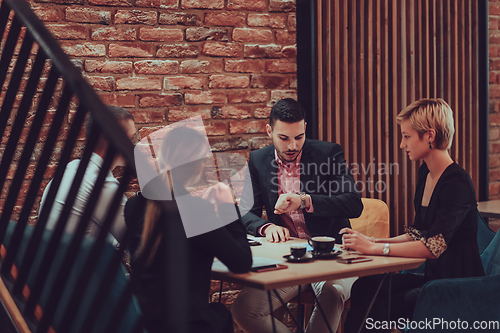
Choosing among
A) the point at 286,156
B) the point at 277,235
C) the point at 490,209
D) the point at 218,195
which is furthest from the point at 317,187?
the point at 490,209

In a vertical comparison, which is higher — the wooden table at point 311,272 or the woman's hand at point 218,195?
the woman's hand at point 218,195

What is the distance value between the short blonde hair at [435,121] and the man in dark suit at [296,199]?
1.86 ft

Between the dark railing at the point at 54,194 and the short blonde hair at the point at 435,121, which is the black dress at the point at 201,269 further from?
the short blonde hair at the point at 435,121

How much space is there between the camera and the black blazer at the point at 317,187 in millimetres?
2525

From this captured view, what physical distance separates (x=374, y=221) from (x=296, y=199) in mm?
711

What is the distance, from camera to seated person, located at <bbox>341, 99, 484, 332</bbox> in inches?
76.5

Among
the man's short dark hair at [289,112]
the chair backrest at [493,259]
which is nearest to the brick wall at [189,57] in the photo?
the man's short dark hair at [289,112]

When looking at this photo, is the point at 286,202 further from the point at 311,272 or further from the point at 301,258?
the point at 311,272

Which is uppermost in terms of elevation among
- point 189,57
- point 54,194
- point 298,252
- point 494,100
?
point 189,57

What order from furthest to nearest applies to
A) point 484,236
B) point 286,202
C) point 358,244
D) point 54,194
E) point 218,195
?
point 484,236, point 286,202, point 358,244, point 218,195, point 54,194

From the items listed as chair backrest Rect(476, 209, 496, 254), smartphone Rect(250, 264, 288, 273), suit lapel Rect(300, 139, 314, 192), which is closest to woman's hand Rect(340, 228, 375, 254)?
smartphone Rect(250, 264, 288, 273)

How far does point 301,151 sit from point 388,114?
3.50 feet

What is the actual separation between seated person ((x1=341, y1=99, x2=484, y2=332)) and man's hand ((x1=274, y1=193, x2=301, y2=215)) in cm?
40

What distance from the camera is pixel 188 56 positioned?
3.01 m
